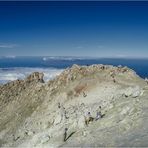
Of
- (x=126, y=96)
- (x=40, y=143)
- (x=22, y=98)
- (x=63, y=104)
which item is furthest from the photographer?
(x=22, y=98)

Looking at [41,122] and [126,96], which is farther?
[41,122]

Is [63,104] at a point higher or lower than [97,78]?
lower

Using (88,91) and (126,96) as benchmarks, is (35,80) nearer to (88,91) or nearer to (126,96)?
(88,91)

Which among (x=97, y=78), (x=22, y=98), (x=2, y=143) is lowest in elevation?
(x=2, y=143)

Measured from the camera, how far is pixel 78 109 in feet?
210

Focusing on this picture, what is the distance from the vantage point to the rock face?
42.7 m

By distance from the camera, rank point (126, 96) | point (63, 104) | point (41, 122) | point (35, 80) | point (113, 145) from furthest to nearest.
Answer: point (35, 80)
point (63, 104)
point (41, 122)
point (126, 96)
point (113, 145)

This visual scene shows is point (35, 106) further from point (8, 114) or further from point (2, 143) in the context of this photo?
point (2, 143)

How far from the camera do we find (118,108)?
50250 millimetres

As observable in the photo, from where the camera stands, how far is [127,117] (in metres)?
44.5

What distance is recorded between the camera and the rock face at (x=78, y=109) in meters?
42.7

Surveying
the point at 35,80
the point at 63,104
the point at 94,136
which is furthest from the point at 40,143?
the point at 35,80

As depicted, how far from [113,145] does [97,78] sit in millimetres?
39669

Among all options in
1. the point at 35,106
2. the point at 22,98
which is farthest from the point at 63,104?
the point at 22,98
